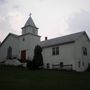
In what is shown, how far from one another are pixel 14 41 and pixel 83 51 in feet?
49.4

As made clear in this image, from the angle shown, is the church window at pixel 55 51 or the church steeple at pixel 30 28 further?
the church window at pixel 55 51

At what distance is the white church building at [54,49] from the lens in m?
33.6

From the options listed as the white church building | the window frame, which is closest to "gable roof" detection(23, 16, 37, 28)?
the white church building

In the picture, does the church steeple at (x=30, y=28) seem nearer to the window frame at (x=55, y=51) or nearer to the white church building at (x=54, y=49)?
the white church building at (x=54, y=49)

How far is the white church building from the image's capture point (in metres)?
33.6

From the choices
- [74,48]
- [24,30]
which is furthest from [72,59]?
[24,30]

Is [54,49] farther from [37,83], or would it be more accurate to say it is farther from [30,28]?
[37,83]

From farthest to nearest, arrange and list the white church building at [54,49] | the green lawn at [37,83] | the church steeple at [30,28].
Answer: the church steeple at [30,28] → the white church building at [54,49] → the green lawn at [37,83]

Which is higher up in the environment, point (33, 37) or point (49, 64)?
point (33, 37)

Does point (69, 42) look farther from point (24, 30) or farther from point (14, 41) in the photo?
point (14, 41)

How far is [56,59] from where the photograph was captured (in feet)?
117

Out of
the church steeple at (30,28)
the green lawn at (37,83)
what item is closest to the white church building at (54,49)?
the church steeple at (30,28)

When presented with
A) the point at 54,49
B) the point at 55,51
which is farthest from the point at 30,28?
the point at 55,51

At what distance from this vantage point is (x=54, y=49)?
36812mm
